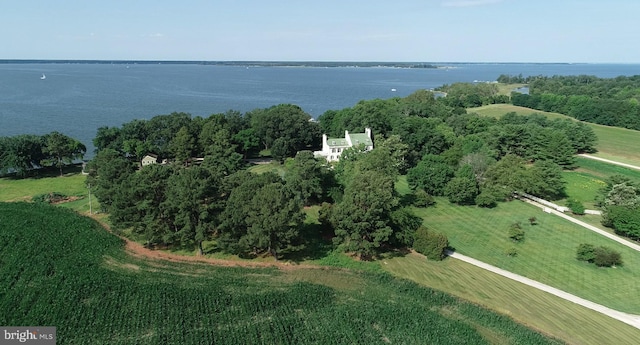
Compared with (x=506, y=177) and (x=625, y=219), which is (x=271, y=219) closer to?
(x=506, y=177)

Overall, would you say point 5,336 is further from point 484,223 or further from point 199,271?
point 484,223

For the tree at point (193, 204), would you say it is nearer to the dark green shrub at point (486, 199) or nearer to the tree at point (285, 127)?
the tree at point (285, 127)

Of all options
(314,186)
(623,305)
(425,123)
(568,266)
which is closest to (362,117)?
(425,123)

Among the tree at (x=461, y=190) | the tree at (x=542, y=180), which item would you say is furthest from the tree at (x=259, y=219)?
the tree at (x=542, y=180)

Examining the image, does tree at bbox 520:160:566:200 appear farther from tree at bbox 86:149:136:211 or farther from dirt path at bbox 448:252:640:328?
tree at bbox 86:149:136:211

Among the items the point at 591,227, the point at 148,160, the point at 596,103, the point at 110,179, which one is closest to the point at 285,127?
the point at 148,160
